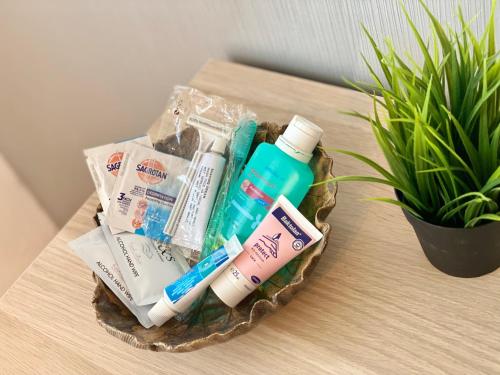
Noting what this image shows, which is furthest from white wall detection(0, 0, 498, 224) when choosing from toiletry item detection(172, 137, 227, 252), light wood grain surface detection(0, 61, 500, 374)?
toiletry item detection(172, 137, 227, 252)

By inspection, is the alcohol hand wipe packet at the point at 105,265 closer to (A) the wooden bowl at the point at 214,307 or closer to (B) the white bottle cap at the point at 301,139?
(A) the wooden bowl at the point at 214,307

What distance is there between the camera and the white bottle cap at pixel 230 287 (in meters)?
0.52

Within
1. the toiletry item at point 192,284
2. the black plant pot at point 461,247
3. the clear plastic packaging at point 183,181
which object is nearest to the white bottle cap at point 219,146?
the clear plastic packaging at point 183,181

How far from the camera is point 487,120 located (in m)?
0.43

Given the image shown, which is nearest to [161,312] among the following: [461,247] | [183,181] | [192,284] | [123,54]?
[192,284]

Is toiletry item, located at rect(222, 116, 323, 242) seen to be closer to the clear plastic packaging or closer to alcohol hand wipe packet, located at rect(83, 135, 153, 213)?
the clear plastic packaging

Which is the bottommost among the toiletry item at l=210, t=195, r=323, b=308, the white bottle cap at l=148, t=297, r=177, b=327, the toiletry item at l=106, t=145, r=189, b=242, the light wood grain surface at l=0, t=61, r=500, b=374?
the light wood grain surface at l=0, t=61, r=500, b=374

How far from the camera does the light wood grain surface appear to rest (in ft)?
1.60

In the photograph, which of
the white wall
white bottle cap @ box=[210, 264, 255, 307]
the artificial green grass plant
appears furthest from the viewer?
the white wall

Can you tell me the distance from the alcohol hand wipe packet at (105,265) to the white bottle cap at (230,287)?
0.08 metres

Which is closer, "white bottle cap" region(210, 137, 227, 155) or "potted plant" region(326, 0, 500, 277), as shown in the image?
"potted plant" region(326, 0, 500, 277)

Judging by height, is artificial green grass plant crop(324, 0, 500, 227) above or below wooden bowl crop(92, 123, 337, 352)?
above

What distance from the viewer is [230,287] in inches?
20.5

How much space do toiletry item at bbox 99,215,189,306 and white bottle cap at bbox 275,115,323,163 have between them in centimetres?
16
